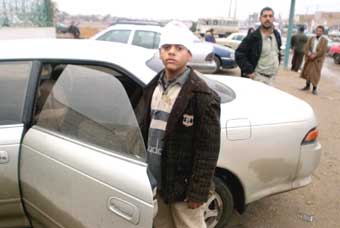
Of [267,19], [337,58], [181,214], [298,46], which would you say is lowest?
[337,58]

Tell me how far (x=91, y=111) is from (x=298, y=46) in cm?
1299

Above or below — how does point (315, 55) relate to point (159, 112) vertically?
below

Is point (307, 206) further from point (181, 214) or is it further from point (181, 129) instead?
point (181, 129)

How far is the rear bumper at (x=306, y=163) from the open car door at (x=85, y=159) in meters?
1.63

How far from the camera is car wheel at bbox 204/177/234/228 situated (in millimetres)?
2625

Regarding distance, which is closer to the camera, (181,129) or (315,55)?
(181,129)

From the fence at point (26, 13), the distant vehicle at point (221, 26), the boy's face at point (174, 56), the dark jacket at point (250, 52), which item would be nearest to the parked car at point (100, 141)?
the boy's face at point (174, 56)

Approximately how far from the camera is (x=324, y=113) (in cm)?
711

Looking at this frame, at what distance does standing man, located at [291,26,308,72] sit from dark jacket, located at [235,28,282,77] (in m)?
9.78

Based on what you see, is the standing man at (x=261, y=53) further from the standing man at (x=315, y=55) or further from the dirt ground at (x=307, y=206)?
the standing man at (x=315, y=55)

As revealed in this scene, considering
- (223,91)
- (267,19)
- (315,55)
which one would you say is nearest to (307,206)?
(223,91)

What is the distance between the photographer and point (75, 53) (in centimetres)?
241

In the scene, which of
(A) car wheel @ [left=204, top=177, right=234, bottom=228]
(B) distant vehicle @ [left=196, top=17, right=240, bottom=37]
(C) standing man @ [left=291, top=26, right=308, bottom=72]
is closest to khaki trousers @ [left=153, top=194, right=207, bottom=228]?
(A) car wheel @ [left=204, top=177, right=234, bottom=228]

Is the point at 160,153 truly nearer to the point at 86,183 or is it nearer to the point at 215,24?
the point at 86,183
